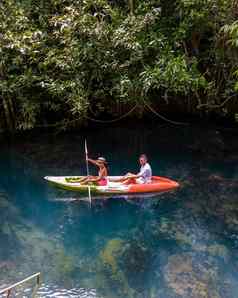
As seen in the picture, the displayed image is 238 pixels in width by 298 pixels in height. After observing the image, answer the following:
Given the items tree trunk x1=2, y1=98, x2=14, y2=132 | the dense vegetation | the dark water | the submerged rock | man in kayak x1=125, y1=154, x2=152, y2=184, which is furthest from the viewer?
tree trunk x1=2, y1=98, x2=14, y2=132

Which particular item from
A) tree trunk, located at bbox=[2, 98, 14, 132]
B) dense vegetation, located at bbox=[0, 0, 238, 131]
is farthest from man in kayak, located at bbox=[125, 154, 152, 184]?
tree trunk, located at bbox=[2, 98, 14, 132]

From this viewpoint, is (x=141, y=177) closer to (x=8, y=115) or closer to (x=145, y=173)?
(x=145, y=173)

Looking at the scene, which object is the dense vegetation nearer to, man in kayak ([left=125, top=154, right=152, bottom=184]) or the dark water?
the dark water

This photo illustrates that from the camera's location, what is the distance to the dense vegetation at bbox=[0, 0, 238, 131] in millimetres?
14375

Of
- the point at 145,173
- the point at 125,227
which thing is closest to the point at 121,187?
the point at 145,173

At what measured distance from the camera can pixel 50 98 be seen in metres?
17.0

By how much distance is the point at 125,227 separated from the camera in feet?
36.8

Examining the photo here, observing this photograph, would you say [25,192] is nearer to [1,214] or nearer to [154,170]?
[1,214]

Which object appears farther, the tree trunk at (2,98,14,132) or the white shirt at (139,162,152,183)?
the tree trunk at (2,98,14,132)

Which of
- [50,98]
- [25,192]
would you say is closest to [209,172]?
[25,192]

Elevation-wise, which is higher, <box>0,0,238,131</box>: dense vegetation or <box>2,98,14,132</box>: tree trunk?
<box>0,0,238,131</box>: dense vegetation

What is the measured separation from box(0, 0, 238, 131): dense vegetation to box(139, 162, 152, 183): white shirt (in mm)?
2804

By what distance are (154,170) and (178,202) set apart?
2.35 metres

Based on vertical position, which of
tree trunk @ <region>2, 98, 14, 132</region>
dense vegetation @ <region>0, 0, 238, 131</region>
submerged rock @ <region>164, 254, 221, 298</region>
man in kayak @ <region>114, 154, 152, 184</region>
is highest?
dense vegetation @ <region>0, 0, 238, 131</region>
